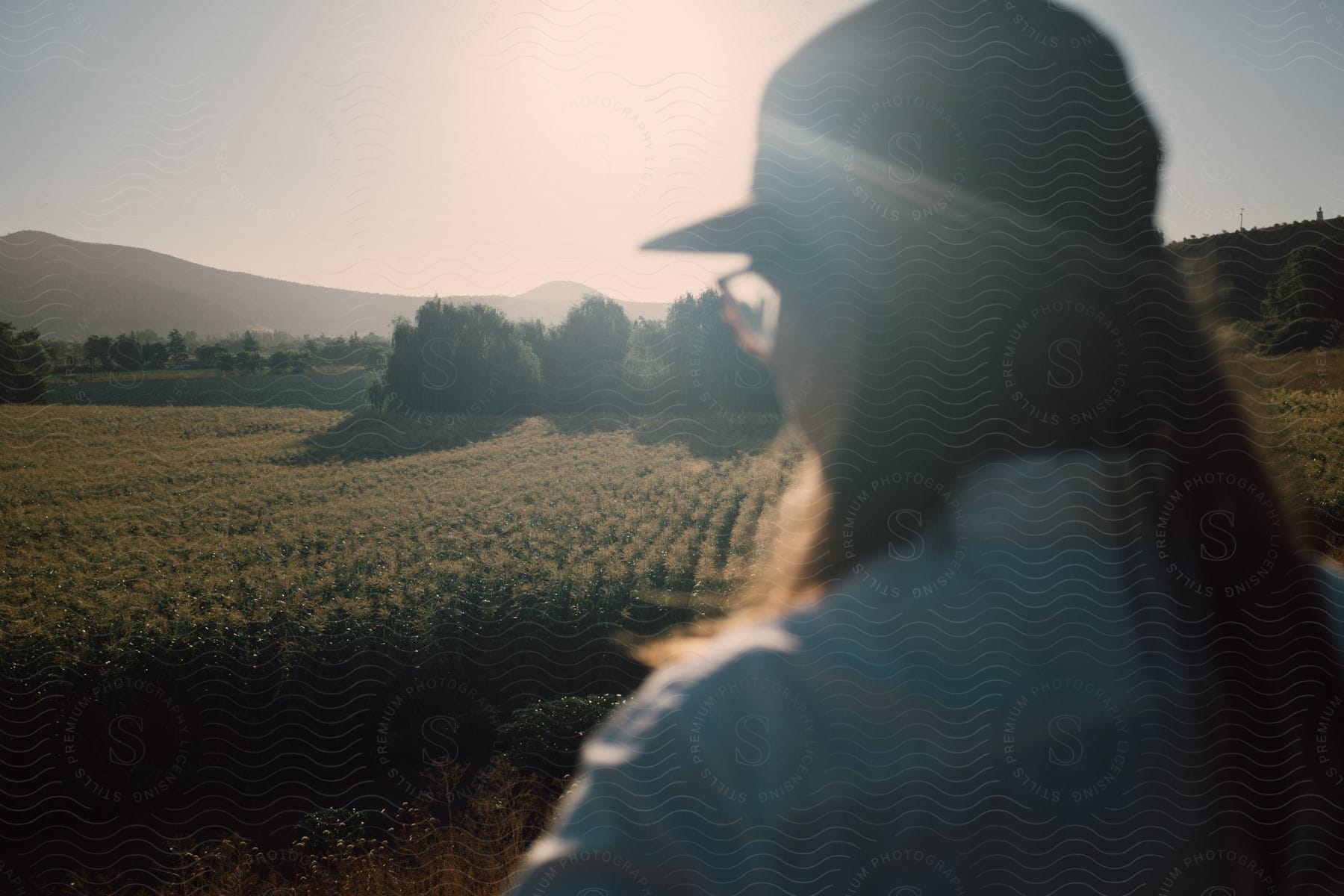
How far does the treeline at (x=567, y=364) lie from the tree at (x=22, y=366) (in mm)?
2855

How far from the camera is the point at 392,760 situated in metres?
4.10

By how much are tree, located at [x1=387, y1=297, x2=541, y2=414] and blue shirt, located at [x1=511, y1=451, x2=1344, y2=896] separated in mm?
7152

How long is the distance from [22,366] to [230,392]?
3.49 m

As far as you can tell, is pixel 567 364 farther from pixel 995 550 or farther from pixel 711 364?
pixel 995 550

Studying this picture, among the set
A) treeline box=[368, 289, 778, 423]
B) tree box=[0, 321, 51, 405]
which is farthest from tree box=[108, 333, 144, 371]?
treeline box=[368, 289, 778, 423]

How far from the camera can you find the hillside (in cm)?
265

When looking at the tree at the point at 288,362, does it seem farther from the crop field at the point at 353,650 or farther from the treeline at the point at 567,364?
the crop field at the point at 353,650

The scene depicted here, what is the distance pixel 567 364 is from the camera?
7.55 m

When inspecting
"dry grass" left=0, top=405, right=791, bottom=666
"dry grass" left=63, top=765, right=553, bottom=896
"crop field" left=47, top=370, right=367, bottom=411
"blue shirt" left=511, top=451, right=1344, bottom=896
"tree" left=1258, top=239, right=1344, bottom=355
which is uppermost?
"tree" left=1258, top=239, right=1344, bottom=355

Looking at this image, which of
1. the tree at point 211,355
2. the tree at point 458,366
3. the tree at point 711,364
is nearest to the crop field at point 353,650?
the tree at point 711,364

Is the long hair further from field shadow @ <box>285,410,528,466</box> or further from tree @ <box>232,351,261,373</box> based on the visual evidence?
tree @ <box>232,351,261,373</box>

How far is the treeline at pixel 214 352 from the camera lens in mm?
6285

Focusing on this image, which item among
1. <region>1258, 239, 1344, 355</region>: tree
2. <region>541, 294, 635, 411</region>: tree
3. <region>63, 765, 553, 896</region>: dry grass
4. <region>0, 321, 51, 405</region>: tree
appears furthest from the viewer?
<region>541, 294, 635, 411</region>: tree

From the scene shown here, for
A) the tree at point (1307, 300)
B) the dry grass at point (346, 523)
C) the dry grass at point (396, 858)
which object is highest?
the tree at point (1307, 300)
